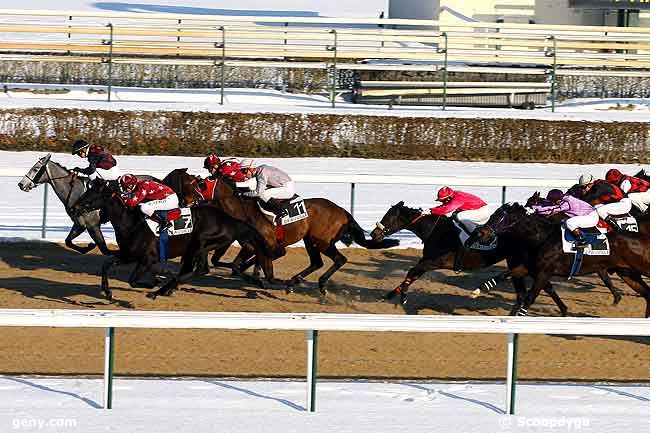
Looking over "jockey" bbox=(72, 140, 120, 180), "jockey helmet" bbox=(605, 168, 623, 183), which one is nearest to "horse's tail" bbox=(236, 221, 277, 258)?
"jockey" bbox=(72, 140, 120, 180)

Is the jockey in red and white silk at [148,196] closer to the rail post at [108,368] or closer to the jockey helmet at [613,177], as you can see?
the rail post at [108,368]

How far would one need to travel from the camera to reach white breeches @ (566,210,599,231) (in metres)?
8.92

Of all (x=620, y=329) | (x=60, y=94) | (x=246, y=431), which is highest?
(x=60, y=94)

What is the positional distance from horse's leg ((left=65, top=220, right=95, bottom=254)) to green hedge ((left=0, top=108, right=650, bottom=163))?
5668 millimetres

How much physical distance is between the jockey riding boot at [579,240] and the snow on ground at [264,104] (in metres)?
8.57

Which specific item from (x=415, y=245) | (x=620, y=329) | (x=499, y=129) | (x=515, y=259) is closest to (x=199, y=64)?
(x=499, y=129)

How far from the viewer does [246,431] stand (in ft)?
19.7

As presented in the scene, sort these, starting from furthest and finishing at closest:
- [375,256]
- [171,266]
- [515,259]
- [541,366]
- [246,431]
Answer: [375,256], [171,266], [515,259], [541,366], [246,431]

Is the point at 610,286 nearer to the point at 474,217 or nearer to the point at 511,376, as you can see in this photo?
the point at 474,217

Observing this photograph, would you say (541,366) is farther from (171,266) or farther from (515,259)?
(171,266)

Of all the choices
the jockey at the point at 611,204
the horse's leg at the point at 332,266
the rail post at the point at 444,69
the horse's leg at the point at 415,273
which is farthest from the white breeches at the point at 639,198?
the rail post at the point at 444,69

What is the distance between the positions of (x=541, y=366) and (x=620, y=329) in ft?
4.38

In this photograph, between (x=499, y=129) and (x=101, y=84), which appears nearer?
(x=499, y=129)

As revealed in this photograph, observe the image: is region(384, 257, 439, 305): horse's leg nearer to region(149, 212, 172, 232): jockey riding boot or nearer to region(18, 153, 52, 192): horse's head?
region(149, 212, 172, 232): jockey riding boot
